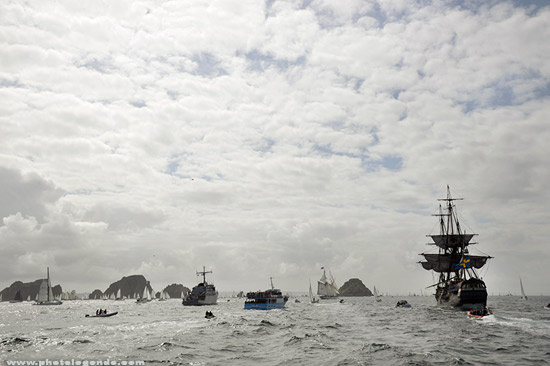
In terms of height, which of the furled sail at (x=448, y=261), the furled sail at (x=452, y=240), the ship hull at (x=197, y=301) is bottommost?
the ship hull at (x=197, y=301)

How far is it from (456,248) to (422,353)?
10250 cm

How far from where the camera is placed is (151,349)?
120 ft

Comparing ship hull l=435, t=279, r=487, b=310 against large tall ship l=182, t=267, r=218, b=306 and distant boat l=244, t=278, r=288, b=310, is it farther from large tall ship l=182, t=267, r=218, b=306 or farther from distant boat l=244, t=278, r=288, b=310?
large tall ship l=182, t=267, r=218, b=306

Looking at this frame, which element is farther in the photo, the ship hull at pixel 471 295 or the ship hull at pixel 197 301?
the ship hull at pixel 197 301

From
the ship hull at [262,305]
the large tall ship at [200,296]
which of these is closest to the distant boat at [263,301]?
the ship hull at [262,305]

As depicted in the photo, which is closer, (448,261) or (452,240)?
(448,261)

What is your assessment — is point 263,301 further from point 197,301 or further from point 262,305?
point 197,301

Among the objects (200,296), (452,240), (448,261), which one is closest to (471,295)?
(448,261)

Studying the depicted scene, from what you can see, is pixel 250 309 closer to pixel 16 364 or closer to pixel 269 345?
pixel 269 345

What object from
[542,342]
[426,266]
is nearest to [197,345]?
[542,342]

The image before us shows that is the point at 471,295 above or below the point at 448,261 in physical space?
below

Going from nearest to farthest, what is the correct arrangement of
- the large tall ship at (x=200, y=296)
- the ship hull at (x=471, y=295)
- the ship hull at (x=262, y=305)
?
the ship hull at (x=471, y=295) < the ship hull at (x=262, y=305) < the large tall ship at (x=200, y=296)

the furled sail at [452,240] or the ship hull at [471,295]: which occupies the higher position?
the furled sail at [452,240]

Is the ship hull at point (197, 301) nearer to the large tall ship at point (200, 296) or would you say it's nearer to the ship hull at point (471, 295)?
the large tall ship at point (200, 296)
